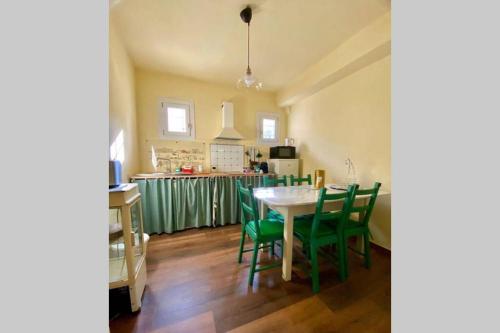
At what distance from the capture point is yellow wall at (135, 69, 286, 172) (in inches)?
110

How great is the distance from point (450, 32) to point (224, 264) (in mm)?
→ 2048

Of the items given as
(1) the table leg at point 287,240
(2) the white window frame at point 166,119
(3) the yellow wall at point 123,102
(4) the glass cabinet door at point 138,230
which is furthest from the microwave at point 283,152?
(4) the glass cabinet door at point 138,230

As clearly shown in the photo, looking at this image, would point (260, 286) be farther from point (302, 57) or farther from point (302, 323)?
point (302, 57)

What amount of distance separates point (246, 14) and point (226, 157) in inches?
85.8

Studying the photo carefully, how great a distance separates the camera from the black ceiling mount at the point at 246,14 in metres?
1.64

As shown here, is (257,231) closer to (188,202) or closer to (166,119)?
(188,202)

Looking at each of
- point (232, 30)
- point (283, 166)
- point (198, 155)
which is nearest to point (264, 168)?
point (283, 166)

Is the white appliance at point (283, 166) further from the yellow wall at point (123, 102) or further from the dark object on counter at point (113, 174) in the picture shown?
the dark object on counter at point (113, 174)

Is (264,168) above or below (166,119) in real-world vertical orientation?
below

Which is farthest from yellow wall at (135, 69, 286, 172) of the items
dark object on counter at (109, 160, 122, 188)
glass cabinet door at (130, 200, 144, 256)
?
dark object on counter at (109, 160, 122, 188)

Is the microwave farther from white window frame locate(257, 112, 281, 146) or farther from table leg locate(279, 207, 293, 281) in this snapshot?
table leg locate(279, 207, 293, 281)

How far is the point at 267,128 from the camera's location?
147 inches

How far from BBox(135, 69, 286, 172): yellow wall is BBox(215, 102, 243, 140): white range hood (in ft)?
0.47

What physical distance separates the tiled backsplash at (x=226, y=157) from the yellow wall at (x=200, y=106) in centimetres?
10
